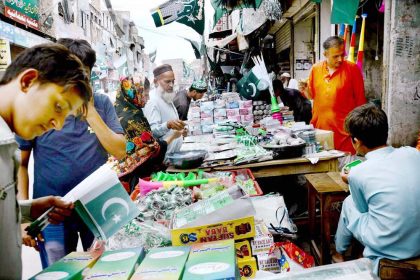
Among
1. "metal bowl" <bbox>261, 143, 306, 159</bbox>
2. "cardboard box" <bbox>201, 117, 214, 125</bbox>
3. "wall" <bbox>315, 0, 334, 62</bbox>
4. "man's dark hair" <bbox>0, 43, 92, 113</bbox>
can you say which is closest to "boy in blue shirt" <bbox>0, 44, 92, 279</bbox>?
"man's dark hair" <bbox>0, 43, 92, 113</bbox>

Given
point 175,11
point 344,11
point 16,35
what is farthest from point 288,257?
point 16,35

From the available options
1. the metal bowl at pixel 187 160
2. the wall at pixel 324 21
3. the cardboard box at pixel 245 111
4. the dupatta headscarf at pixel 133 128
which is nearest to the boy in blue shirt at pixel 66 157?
the dupatta headscarf at pixel 133 128

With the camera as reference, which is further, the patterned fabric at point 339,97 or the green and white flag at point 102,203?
the patterned fabric at point 339,97

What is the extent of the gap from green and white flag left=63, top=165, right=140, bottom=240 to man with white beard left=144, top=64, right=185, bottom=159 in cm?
210

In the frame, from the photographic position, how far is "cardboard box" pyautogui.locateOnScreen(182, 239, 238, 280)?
3.45ft

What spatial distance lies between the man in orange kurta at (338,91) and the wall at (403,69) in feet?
2.27

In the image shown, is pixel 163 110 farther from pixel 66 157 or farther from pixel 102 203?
pixel 102 203

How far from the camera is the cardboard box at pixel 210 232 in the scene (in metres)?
1.79

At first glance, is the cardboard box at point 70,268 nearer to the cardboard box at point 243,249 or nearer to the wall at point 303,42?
the cardboard box at point 243,249

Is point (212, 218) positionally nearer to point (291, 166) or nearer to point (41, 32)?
point (291, 166)

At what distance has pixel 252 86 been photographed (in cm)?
586

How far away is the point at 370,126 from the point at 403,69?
1.96 meters

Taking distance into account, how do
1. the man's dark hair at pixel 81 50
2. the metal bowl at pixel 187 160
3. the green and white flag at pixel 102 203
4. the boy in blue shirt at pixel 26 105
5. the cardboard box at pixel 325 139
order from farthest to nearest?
the cardboard box at pixel 325 139 → the metal bowl at pixel 187 160 → the man's dark hair at pixel 81 50 → the green and white flag at pixel 102 203 → the boy in blue shirt at pixel 26 105

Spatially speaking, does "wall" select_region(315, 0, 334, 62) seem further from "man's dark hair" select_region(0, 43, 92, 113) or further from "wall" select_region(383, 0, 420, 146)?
"man's dark hair" select_region(0, 43, 92, 113)
